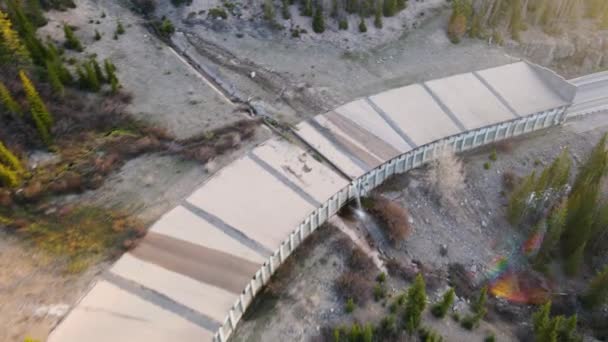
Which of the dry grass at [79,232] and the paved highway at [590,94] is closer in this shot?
the dry grass at [79,232]

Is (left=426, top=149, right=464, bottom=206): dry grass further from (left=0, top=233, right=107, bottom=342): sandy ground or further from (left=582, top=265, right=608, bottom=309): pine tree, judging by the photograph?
(left=0, top=233, right=107, bottom=342): sandy ground

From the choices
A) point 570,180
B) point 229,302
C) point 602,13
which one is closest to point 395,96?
point 570,180

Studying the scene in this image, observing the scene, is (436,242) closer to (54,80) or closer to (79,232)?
(79,232)

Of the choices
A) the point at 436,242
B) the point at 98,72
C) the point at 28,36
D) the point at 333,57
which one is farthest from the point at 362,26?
the point at 28,36

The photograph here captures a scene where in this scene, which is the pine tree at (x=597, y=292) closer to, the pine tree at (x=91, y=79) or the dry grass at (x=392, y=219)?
the dry grass at (x=392, y=219)

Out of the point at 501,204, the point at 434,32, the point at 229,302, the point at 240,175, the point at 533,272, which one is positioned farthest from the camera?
the point at 434,32

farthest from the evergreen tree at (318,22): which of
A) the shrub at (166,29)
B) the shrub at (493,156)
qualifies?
the shrub at (493,156)

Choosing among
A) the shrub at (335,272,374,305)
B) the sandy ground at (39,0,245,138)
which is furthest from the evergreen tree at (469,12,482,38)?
the shrub at (335,272,374,305)

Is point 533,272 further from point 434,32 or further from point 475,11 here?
point 475,11
